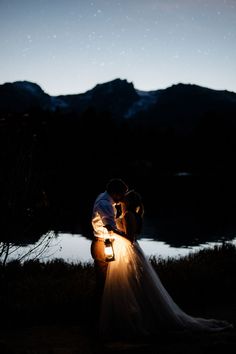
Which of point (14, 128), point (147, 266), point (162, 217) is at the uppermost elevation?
point (162, 217)

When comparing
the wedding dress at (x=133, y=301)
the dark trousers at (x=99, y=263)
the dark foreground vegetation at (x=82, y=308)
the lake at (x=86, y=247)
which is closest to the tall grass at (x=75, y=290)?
the dark foreground vegetation at (x=82, y=308)

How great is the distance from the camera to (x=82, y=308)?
31.5 ft

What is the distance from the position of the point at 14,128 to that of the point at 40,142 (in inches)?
74.6

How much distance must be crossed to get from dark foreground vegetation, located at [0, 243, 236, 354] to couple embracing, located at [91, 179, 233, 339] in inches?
9.8

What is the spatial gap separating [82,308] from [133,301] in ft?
7.25

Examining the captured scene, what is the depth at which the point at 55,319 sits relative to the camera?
30.4ft

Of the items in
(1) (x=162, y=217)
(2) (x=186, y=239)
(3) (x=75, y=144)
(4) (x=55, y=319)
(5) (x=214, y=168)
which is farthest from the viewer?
(5) (x=214, y=168)

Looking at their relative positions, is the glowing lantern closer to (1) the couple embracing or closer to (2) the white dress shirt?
(1) the couple embracing

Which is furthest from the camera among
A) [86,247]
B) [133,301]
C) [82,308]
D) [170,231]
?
[170,231]

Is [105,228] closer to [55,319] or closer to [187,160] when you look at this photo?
[55,319]

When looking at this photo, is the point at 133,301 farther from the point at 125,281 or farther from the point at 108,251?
the point at 108,251

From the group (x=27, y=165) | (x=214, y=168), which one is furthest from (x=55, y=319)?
(x=214, y=168)

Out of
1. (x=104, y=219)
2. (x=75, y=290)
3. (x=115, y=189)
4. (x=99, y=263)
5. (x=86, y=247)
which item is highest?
(x=86, y=247)

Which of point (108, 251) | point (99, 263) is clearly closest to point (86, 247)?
point (99, 263)
